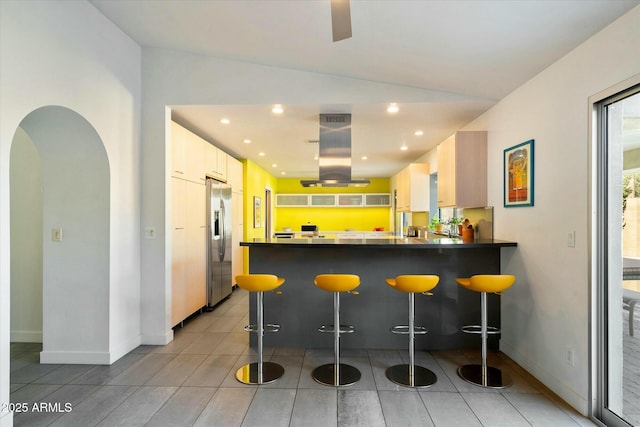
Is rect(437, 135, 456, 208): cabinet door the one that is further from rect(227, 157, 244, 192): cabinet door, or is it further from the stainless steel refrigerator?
rect(227, 157, 244, 192): cabinet door

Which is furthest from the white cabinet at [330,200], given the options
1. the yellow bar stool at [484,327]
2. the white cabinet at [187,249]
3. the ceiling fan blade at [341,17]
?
the ceiling fan blade at [341,17]

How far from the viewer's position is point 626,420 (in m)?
2.07

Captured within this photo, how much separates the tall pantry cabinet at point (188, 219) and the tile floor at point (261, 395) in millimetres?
899

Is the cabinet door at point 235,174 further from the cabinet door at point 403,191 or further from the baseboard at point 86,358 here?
the baseboard at point 86,358

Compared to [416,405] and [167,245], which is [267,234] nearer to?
[167,245]

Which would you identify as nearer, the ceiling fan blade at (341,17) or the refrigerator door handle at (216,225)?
the ceiling fan blade at (341,17)

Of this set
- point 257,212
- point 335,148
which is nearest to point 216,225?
point 335,148

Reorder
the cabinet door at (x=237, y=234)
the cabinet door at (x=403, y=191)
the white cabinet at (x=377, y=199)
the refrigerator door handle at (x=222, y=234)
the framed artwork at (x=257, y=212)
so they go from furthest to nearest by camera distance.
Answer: the white cabinet at (x=377, y=199), the framed artwork at (x=257, y=212), the cabinet door at (x=403, y=191), the cabinet door at (x=237, y=234), the refrigerator door handle at (x=222, y=234)

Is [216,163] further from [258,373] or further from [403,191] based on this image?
[403,191]

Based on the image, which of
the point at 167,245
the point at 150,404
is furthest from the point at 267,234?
the point at 150,404

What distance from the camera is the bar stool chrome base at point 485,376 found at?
2.66m

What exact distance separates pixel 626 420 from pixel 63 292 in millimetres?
4262

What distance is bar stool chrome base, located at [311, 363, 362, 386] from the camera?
2.69m

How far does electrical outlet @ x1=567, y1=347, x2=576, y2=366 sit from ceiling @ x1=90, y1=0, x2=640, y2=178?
2.07 metres
